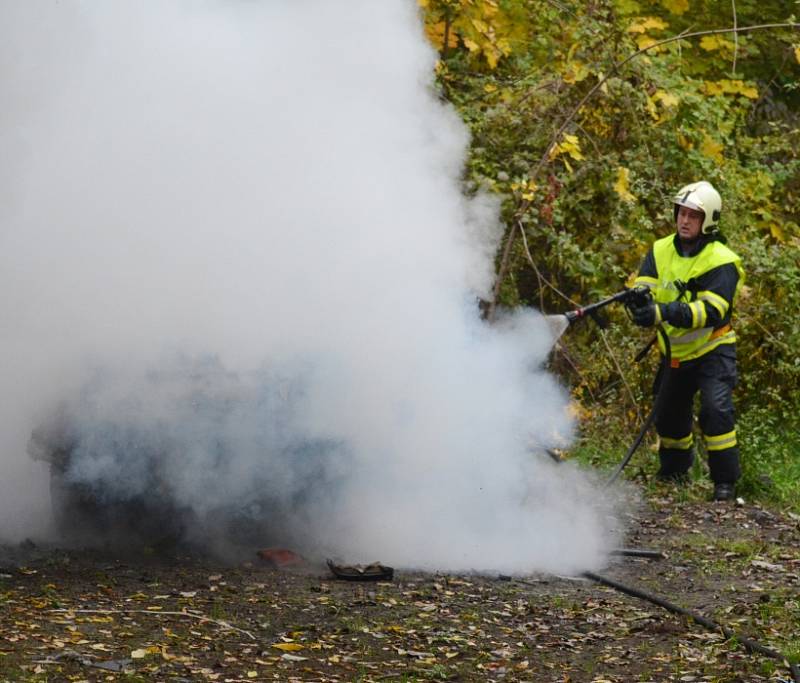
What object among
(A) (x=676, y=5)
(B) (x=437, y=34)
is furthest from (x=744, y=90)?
(B) (x=437, y=34)

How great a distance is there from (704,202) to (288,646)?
5.32 meters

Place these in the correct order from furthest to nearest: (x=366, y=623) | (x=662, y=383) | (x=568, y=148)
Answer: (x=568, y=148) < (x=662, y=383) < (x=366, y=623)

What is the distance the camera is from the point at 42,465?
735cm

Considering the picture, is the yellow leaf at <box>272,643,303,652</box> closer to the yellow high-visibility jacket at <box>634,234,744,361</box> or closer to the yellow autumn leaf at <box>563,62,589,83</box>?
the yellow high-visibility jacket at <box>634,234,744,361</box>

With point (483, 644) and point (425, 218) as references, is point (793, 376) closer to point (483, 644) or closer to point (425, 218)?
point (425, 218)

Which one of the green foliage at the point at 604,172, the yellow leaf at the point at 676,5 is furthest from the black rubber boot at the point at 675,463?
the yellow leaf at the point at 676,5

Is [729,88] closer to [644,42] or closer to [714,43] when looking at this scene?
[714,43]

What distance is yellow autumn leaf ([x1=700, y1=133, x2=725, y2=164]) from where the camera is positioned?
38.8 feet

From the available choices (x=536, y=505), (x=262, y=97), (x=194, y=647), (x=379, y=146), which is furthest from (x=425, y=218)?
(x=194, y=647)

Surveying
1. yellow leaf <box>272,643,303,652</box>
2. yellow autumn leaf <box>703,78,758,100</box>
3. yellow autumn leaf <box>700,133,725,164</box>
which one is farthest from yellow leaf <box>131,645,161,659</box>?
yellow autumn leaf <box>703,78,758,100</box>

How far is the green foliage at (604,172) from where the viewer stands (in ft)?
37.0

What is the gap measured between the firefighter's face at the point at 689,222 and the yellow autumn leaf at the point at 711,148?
2.65 meters

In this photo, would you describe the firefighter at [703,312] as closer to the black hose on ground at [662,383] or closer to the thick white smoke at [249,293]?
the black hose on ground at [662,383]

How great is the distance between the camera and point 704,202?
929 centimetres
